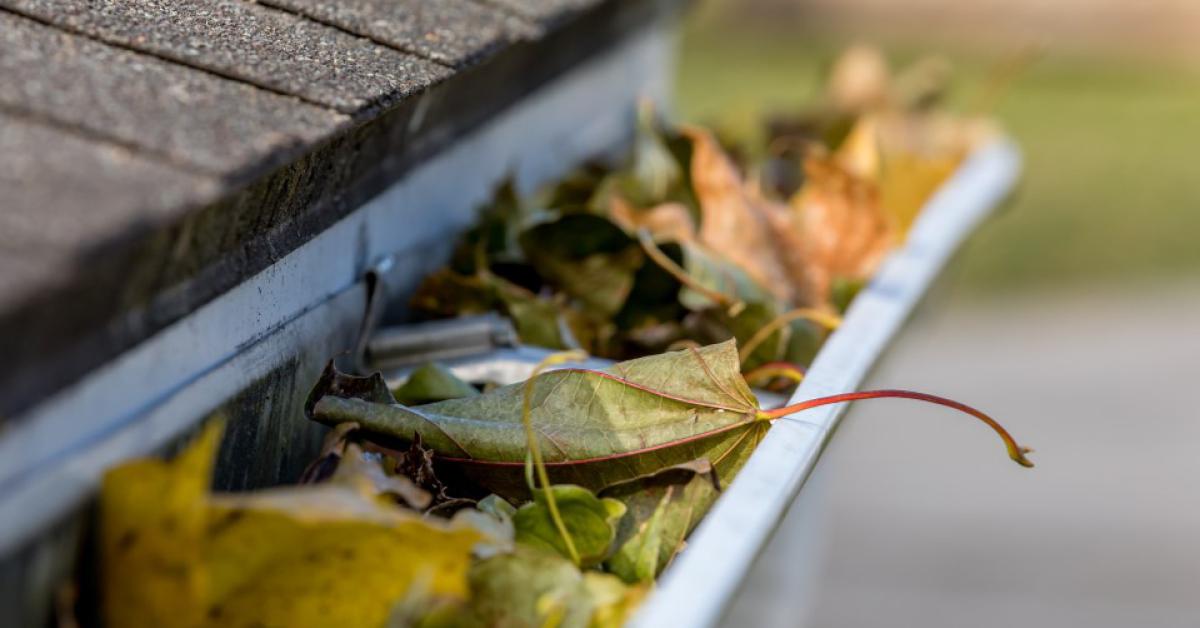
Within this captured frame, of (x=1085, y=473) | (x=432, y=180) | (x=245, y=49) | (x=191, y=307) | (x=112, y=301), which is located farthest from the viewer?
(x=1085, y=473)

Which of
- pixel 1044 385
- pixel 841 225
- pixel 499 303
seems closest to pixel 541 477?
pixel 499 303

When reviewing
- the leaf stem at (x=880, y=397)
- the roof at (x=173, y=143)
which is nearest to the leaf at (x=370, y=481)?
the roof at (x=173, y=143)

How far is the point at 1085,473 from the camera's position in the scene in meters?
4.01

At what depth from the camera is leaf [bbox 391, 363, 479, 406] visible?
1.11 meters

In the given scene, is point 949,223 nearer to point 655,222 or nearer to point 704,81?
point 655,222

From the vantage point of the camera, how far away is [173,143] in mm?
774

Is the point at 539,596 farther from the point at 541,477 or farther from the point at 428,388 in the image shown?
the point at 428,388

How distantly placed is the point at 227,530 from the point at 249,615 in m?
0.06

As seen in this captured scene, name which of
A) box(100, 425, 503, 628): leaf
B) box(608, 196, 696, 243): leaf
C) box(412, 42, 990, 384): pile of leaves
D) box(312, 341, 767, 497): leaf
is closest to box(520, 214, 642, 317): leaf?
box(412, 42, 990, 384): pile of leaves

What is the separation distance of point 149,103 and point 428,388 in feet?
1.22

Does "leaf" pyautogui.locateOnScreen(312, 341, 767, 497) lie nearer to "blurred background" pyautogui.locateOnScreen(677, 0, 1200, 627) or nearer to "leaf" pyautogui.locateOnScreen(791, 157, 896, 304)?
"blurred background" pyautogui.locateOnScreen(677, 0, 1200, 627)

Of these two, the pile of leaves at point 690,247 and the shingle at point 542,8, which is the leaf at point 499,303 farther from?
the shingle at point 542,8

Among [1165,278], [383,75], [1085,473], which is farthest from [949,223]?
[1165,278]

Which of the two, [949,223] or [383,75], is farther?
[949,223]
